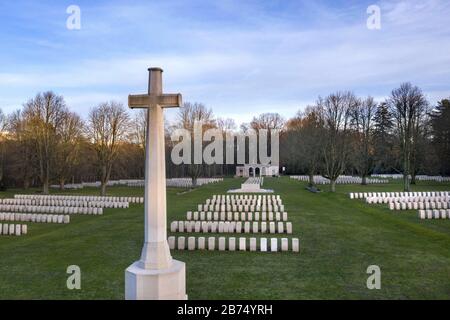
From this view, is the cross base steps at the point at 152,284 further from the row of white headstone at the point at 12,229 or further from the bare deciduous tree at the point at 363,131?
the bare deciduous tree at the point at 363,131

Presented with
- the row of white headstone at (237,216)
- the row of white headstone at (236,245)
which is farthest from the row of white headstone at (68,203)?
the row of white headstone at (236,245)

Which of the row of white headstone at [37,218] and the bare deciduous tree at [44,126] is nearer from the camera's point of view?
the row of white headstone at [37,218]

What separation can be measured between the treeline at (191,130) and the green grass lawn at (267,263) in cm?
2151

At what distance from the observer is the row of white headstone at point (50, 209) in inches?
854

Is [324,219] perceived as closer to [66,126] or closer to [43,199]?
[43,199]

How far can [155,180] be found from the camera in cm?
593

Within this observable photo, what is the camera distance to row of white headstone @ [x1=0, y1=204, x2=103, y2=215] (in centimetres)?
2170

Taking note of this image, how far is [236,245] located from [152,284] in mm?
6714

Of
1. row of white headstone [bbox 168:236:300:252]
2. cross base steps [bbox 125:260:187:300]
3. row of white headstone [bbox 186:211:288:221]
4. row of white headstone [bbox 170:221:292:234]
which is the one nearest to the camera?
cross base steps [bbox 125:260:187:300]

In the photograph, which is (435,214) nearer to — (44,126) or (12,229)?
(12,229)

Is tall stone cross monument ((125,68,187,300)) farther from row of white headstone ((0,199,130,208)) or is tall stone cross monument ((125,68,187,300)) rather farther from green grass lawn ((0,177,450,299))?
row of white headstone ((0,199,130,208))

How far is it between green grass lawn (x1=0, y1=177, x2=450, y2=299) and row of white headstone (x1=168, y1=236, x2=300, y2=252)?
1.21ft

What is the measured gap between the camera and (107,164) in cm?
3794

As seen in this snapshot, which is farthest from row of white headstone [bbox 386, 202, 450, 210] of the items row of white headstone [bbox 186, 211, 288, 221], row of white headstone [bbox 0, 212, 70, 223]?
row of white headstone [bbox 0, 212, 70, 223]
